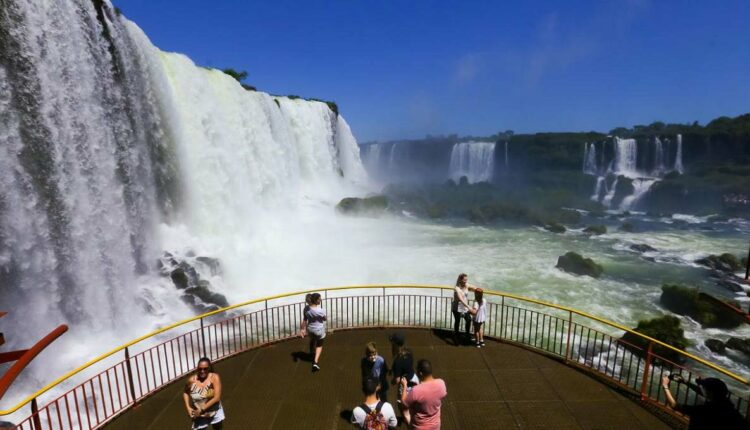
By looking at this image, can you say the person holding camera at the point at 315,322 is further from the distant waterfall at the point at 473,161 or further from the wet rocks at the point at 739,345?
the distant waterfall at the point at 473,161

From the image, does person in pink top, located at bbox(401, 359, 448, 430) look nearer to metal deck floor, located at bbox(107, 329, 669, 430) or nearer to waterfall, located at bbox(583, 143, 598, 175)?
metal deck floor, located at bbox(107, 329, 669, 430)

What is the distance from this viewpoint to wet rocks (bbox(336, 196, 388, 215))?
36.2 meters

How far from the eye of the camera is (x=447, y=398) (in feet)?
23.2

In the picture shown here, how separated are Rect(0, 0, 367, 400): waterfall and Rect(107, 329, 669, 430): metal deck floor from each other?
6.44 meters

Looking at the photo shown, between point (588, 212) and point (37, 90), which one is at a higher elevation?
point (37, 90)

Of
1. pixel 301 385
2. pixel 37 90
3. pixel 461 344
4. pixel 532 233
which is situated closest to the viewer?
pixel 301 385

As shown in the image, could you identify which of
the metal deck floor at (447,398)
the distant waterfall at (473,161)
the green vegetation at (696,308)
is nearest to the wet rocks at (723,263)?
the green vegetation at (696,308)

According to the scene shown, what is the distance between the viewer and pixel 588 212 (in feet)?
149

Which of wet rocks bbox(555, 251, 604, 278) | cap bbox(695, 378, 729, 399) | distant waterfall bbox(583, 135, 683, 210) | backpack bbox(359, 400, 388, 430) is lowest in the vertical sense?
wet rocks bbox(555, 251, 604, 278)

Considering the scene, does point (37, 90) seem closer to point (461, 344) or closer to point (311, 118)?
point (461, 344)

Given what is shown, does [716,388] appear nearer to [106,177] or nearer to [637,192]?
[106,177]

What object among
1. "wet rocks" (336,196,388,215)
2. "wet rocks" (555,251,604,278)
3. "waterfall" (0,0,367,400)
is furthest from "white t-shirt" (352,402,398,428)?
"wet rocks" (336,196,388,215)

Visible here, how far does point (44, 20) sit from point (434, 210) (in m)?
33.5

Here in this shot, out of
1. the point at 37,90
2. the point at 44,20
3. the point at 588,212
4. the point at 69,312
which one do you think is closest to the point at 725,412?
the point at 69,312
